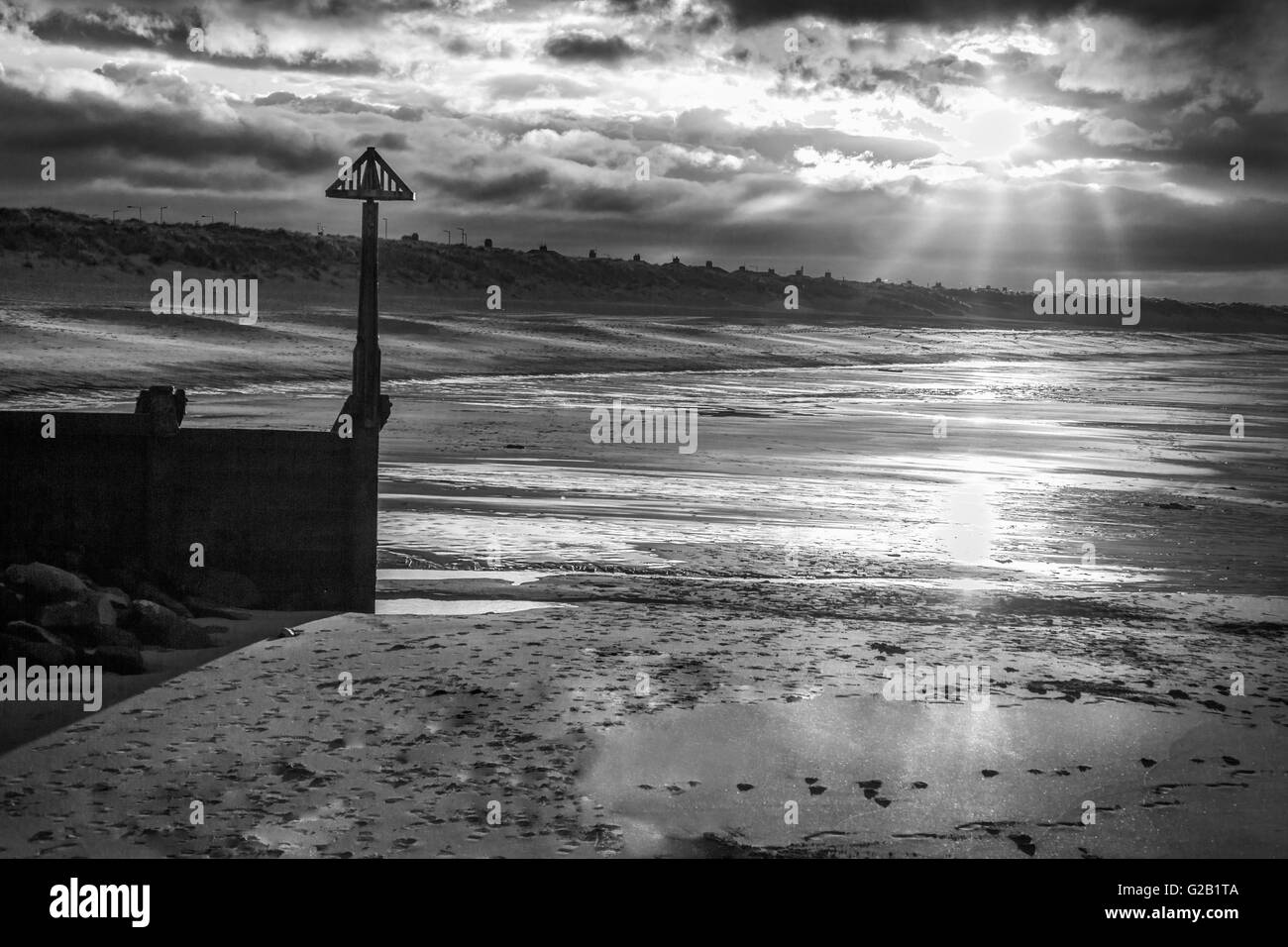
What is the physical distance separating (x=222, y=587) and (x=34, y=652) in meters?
1.72

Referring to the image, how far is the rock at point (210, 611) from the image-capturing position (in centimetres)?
826

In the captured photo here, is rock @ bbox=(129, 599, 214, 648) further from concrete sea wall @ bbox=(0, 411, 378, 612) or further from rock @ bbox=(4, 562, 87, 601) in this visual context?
concrete sea wall @ bbox=(0, 411, 378, 612)

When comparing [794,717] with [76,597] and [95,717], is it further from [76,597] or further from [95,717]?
[76,597]

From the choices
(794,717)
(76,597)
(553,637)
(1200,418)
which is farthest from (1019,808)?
(1200,418)

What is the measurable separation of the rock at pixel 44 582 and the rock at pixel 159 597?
1.31ft

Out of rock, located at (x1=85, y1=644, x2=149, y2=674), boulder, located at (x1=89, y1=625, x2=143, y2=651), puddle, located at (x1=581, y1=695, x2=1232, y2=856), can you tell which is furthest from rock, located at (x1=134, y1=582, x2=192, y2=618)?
puddle, located at (x1=581, y1=695, x2=1232, y2=856)

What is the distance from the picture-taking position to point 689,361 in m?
43.2

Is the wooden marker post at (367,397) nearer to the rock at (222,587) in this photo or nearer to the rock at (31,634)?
the rock at (222,587)

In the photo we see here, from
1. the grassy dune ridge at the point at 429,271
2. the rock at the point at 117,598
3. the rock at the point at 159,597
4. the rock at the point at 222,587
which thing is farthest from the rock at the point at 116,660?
the grassy dune ridge at the point at 429,271

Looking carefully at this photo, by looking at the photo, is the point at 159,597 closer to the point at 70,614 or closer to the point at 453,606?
the point at 70,614

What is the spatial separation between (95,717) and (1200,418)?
2653 cm

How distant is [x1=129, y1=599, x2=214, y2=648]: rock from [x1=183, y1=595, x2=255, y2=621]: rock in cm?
60

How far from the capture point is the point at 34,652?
6.87 meters

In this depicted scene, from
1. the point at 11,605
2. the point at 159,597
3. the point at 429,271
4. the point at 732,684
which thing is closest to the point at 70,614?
the point at 11,605
